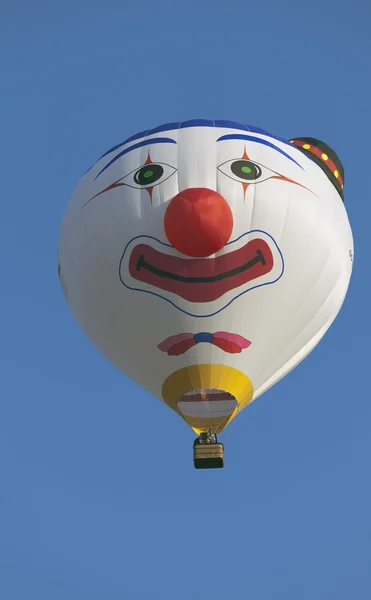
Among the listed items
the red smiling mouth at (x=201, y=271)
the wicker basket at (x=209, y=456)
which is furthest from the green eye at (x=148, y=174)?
the wicker basket at (x=209, y=456)

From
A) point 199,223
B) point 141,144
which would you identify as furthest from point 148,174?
point 199,223

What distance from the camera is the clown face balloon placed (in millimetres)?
19312

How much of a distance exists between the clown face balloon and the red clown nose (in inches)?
0.6

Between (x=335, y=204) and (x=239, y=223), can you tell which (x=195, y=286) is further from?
(x=335, y=204)

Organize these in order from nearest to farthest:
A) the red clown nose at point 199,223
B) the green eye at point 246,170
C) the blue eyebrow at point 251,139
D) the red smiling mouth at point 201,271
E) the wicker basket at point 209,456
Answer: the red clown nose at point 199,223 < the red smiling mouth at point 201,271 < the green eye at point 246,170 < the wicker basket at point 209,456 < the blue eyebrow at point 251,139

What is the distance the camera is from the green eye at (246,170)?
1955 centimetres

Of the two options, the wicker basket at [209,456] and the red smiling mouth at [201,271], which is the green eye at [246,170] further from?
the wicker basket at [209,456]

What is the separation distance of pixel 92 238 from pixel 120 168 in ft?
2.89

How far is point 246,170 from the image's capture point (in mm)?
19609

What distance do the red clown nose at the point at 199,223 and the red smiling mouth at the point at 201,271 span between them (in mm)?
149

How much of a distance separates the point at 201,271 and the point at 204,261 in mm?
115

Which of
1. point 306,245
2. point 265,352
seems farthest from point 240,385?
point 306,245

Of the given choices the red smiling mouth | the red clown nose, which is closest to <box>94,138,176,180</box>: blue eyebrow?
the red clown nose

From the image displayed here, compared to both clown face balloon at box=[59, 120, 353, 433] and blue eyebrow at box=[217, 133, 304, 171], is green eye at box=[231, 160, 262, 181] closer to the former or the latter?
clown face balloon at box=[59, 120, 353, 433]
